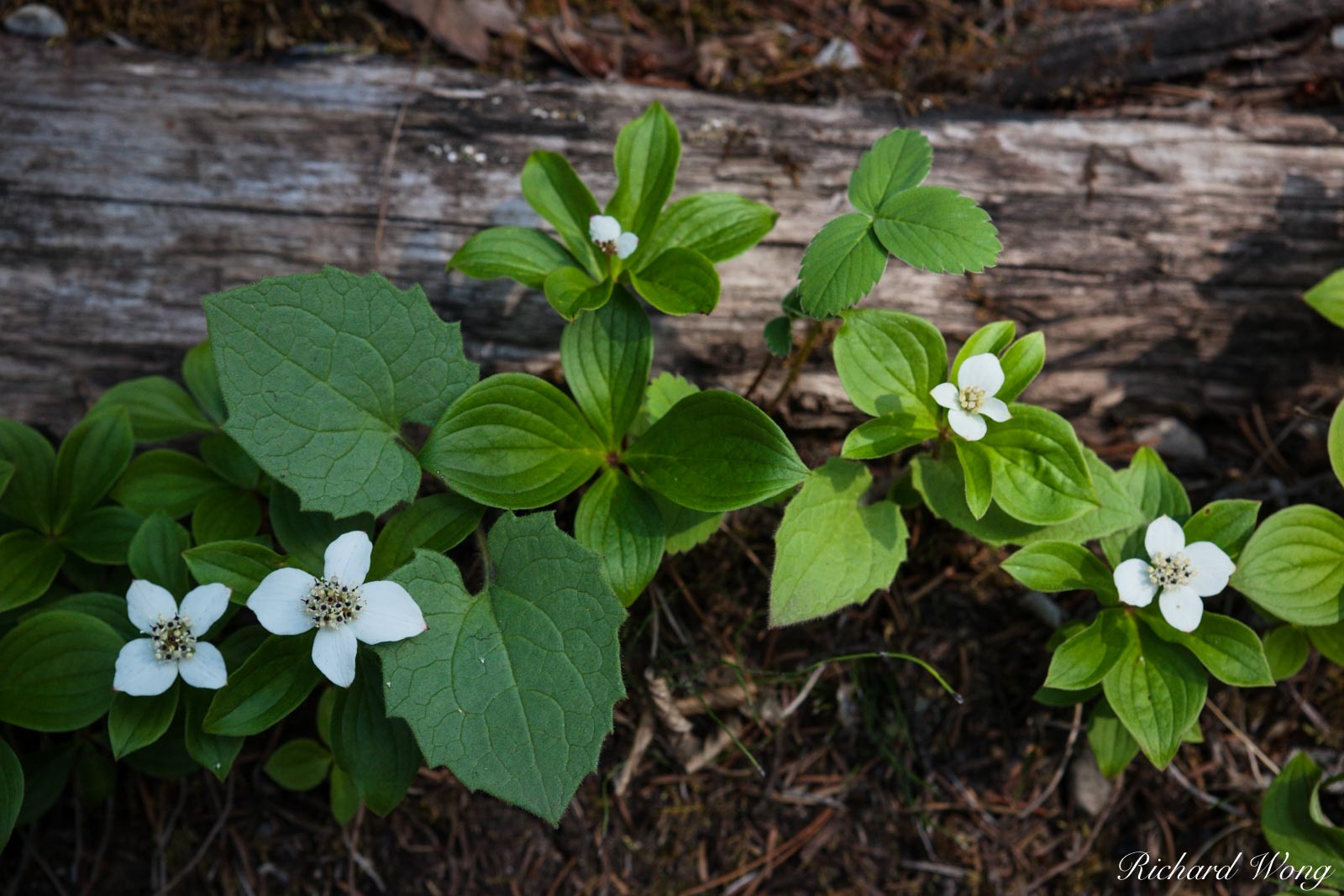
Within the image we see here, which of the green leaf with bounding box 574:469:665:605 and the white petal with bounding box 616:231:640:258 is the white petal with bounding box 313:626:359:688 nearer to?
the green leaf with bounding box 574:469:665:605

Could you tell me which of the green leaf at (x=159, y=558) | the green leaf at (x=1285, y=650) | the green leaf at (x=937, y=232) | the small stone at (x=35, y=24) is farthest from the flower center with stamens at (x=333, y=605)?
the green leaf at (x=1285, y=650)

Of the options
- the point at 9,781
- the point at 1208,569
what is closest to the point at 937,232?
the point at 1208,569

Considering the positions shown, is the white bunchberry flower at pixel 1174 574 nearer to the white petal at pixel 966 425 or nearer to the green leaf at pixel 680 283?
the white petal at pixel 966 425

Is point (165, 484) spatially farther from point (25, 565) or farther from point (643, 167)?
point (643, 167)

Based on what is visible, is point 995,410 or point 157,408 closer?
point 995,410

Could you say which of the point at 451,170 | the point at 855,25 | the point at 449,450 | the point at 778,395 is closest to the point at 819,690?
the point at 778,395
